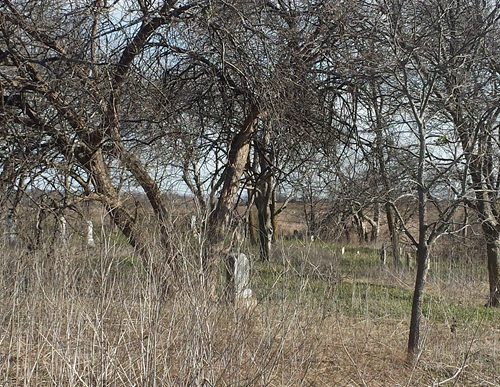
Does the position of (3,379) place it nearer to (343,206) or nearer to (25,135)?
(25,135)

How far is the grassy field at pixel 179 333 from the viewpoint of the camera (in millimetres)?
3252

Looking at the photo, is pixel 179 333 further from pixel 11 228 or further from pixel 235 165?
pixel 235 165

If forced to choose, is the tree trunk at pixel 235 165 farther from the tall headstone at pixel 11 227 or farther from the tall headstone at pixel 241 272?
the tall headstone at pixel 11 227

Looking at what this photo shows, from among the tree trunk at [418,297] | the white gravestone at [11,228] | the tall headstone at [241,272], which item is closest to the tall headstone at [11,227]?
the white gravestone at [11,228]

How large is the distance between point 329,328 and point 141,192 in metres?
2.71

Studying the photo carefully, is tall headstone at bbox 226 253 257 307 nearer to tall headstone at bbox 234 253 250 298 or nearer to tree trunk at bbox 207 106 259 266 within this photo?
tall headstone at bbox 234 253 250 298

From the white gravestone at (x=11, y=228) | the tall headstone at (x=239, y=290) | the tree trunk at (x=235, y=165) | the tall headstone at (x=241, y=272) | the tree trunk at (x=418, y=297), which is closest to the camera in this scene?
the tall headstone at (x=239, y=290)

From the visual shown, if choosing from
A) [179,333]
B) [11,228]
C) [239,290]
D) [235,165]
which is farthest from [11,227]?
[179,333]

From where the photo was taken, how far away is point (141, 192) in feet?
23.0

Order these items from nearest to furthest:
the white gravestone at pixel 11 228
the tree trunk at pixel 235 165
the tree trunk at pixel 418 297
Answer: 1. the tree trunk at pixel 418 297
2. the white gravestone at pixel 11 228
3. the tree trunk at pixel 235 165

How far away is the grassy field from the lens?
325 cm

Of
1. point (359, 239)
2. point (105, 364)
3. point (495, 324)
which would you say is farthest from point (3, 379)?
point (359, 239)

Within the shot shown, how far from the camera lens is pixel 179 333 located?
11.5 feet

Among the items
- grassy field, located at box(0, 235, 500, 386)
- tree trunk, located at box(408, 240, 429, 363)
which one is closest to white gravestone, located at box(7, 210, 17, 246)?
grassy field, located at box(0, 235, 500, 386)
